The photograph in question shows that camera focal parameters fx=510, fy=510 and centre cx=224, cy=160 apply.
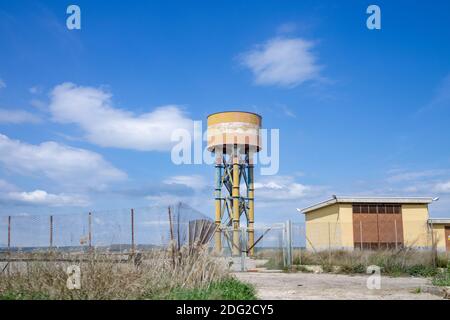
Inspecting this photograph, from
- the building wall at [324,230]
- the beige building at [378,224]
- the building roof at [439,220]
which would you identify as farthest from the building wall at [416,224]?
the building wall at [324,230]

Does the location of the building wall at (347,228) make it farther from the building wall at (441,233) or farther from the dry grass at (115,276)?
the dry grass at (115,276)

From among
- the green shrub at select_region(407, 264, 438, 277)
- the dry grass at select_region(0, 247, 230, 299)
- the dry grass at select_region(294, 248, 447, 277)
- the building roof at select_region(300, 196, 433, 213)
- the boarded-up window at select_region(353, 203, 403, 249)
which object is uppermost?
the building roof at select_region(300, 196, 433, 213)

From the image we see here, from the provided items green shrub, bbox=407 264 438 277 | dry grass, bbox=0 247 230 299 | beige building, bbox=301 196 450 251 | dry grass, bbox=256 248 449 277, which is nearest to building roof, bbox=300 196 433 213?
beige building, bbox=301 196 450 251

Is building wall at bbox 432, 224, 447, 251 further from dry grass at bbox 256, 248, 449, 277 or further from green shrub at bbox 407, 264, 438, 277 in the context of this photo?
green shrub at bbox 407, 264, 438, 277

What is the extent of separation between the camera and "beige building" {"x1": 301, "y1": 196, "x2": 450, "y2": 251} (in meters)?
30.1

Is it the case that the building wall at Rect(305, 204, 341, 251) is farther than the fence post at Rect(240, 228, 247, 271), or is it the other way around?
the building wall at Rect(305, 204, 341, 251)

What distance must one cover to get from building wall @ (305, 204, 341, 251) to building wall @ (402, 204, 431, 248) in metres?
4.17

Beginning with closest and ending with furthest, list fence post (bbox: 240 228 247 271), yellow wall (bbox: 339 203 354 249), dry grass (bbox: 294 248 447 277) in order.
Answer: dry grass (bbox: 294 248 447 277)
fence post (bbox: 240 228 247 271)
yellow wall (bbox: 339 203 354 249)

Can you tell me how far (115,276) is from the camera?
9172 mm

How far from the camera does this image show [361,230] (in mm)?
30172

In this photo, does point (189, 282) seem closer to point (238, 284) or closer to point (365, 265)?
point (238, 284)

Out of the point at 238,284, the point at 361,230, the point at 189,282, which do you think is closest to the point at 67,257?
the point at 189,282

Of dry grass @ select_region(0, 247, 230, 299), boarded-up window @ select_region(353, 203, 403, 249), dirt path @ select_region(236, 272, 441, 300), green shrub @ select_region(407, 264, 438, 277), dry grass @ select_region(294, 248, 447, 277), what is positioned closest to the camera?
dry grass @ select_region(0, 247, 230, 299)

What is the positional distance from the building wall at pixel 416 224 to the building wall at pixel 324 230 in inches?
164
